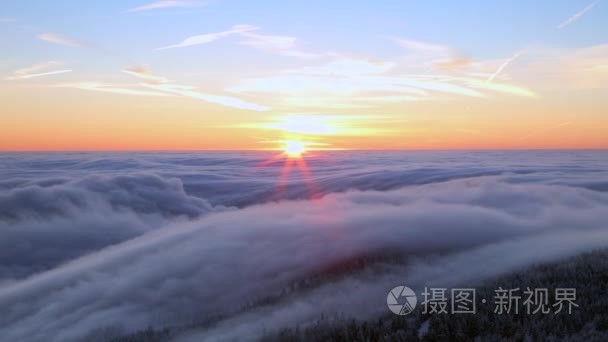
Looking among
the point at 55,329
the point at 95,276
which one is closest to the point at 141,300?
the point at 55,329

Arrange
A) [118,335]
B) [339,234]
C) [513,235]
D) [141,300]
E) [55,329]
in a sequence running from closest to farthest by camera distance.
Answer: [118,335] < [55,329] < [141,300] < [513,235] < [339,234]

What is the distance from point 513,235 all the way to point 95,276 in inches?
628

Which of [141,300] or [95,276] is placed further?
[95,276]

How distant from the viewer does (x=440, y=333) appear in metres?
5.34

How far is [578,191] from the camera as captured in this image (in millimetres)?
23719


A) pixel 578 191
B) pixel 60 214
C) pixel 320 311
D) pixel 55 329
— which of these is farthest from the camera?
pixel 60 214

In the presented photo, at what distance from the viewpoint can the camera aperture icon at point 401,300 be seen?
254 inches

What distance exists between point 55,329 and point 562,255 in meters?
13.1

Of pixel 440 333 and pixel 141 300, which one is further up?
pixel 440 333

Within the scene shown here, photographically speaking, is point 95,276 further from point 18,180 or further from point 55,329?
point 18,180

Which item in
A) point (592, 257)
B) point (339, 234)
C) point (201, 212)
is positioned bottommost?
point (201, 212)

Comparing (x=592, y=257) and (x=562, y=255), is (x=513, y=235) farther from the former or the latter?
(x=592, y=257)

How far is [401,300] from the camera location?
275 inches

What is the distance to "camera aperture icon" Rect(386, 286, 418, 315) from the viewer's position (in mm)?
6441
